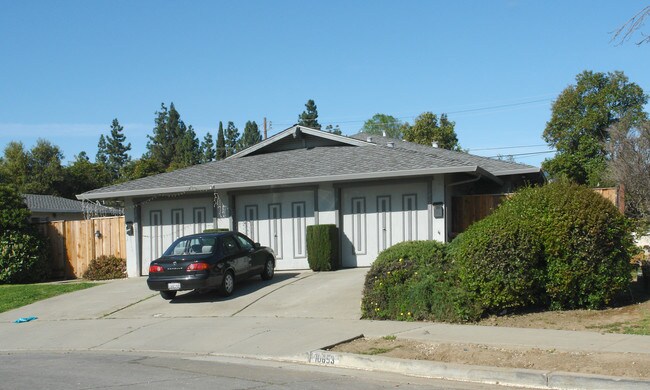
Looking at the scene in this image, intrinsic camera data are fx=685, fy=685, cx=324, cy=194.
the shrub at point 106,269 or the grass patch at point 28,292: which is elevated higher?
the shrub at point 106,269

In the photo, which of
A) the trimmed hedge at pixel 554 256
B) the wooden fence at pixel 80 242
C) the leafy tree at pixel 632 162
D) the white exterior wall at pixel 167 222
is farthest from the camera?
the leafy tree at pixel 632 162

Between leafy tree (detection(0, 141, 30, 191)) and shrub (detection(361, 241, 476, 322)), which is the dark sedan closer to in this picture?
shrub (detection(361, 241, 476, 322))

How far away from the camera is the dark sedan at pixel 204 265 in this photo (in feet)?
49.8

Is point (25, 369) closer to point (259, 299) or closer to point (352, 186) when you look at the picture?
point (259, 299)

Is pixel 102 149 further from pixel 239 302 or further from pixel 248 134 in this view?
pixel 239 302

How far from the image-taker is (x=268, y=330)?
12.2 metres

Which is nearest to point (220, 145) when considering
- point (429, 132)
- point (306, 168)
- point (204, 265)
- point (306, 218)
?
point (429, 132)

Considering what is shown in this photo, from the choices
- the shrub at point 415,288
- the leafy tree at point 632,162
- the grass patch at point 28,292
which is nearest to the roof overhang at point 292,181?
the grass patch at point 28,292

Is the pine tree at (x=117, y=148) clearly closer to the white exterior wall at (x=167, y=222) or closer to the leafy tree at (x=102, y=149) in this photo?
the leafy tree at (x=102, y=149)

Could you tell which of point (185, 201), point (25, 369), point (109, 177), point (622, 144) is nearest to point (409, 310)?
point (25, 369)

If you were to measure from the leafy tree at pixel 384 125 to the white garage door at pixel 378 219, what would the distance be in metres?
52.4

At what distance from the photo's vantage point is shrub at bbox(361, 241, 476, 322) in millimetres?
12008

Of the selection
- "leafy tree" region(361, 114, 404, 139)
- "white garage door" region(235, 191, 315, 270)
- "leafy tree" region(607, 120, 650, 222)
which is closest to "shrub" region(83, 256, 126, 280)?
"white garage door" region(235, 191, 315, 270)

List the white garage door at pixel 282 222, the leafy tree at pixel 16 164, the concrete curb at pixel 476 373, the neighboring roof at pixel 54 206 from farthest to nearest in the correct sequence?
the leafy tree at pixel 16 164
the neighboring roof at pixel 54 206
the white garage door at pixel 282 222
the concrete curb at pixel 476 373
